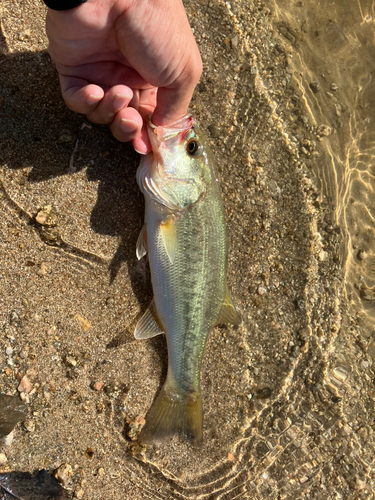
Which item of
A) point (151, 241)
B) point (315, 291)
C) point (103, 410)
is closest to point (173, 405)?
point (103, 410)

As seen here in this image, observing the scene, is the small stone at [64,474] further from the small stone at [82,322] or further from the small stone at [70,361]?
the small stone at [82,322]

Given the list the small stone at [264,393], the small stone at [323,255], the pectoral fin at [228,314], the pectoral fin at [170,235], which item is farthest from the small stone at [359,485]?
the pectoral fin at [170,235]

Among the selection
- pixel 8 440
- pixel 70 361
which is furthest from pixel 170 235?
pixel 8 440

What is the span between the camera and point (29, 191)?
2.79 m

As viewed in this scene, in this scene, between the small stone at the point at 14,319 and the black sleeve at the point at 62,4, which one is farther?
the small stone at the point at 14,319

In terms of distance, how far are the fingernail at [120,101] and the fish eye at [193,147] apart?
576 millimetres

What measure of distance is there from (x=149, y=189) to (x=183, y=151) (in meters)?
0.41

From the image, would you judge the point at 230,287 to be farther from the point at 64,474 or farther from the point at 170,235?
the point at 64,474

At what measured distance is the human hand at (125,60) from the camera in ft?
7.52

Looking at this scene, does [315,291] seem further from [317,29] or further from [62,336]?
[317,29]

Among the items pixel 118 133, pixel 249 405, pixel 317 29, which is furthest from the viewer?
pixel 317 29

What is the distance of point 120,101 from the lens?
250cm

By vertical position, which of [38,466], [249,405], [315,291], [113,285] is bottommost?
[38,466]

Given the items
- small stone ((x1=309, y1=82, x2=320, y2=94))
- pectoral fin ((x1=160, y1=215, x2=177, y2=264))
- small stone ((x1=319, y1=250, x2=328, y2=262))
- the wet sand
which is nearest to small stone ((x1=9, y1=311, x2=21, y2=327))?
the wet sand
